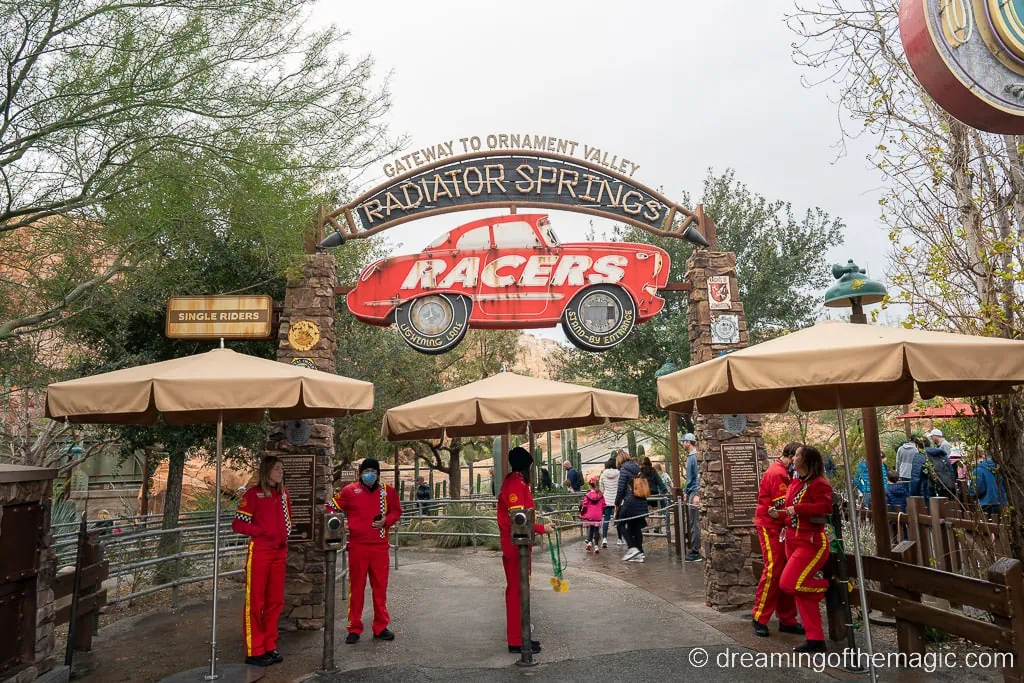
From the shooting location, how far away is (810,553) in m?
6.01

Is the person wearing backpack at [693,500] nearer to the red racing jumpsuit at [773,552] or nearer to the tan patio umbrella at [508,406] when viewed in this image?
the red racing jumpsuit at [773,552]

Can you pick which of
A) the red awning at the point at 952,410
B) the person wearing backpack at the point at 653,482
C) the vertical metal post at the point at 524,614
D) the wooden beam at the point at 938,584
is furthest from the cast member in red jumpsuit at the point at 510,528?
the person wearing backpack at the point at 653,482

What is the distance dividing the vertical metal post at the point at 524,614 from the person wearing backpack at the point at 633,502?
20.7ft

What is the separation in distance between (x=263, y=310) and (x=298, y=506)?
7.62ft

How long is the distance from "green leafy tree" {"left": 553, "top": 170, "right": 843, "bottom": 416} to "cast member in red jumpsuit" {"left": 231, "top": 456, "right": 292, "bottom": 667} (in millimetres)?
13332

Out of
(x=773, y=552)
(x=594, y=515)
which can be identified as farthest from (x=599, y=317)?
(x=594, y=515)

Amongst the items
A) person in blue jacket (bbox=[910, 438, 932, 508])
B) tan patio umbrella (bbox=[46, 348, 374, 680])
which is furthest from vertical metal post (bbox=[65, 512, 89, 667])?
person in blue jacket (bbox=[910, 438, 932, 508])

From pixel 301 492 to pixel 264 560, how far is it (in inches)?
68.8

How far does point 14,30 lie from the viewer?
6.04 m

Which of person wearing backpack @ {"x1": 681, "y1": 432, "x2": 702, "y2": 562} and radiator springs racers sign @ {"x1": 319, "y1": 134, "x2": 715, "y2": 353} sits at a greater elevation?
radiator springs racers sign @ {"x1": 319, "y1": 134, "x2": 715, "y2": 353}

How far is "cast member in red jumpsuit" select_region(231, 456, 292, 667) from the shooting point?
6.22m

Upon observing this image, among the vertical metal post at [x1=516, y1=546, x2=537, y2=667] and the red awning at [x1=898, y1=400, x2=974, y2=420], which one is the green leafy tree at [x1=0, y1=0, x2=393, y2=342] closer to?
the vertical metal post at [x1=516, y1=546, x2=537, y2=667]

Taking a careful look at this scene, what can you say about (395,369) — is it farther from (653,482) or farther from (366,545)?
(366,545)

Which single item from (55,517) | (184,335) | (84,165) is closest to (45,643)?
(184,335)
